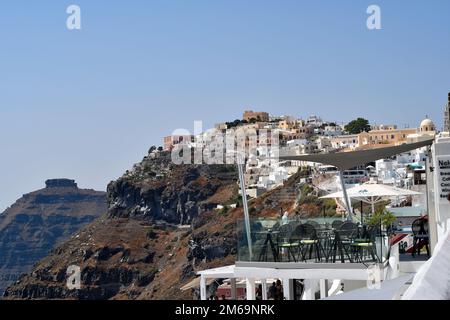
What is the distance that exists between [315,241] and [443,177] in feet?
7.09

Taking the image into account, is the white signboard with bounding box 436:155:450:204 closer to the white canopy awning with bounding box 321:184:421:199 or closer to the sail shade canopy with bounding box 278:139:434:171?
the sail shade canopy with bounding box 278:139:434:171

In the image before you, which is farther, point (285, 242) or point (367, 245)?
point (285, 242)

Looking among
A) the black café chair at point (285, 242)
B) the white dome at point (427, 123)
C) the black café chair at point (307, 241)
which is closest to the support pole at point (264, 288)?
the black café chair at point (285, 242)

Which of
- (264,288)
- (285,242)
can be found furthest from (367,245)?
(264,288)

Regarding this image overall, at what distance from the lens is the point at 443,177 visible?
1485cm

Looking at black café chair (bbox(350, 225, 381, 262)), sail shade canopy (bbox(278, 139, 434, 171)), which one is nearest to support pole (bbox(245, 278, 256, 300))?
black café chair (bbox(350, 225, 381, 262))

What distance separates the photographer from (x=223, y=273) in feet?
55.9

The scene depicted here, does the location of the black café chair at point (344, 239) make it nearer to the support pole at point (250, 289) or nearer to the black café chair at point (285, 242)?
the black café chair at point (285, 242)

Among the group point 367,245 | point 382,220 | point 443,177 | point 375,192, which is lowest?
point 367,245

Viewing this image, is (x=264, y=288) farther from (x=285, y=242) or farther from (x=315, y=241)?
(x=315, y=241)

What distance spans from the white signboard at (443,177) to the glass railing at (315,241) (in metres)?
1.05

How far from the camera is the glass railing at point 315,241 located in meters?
14.7
